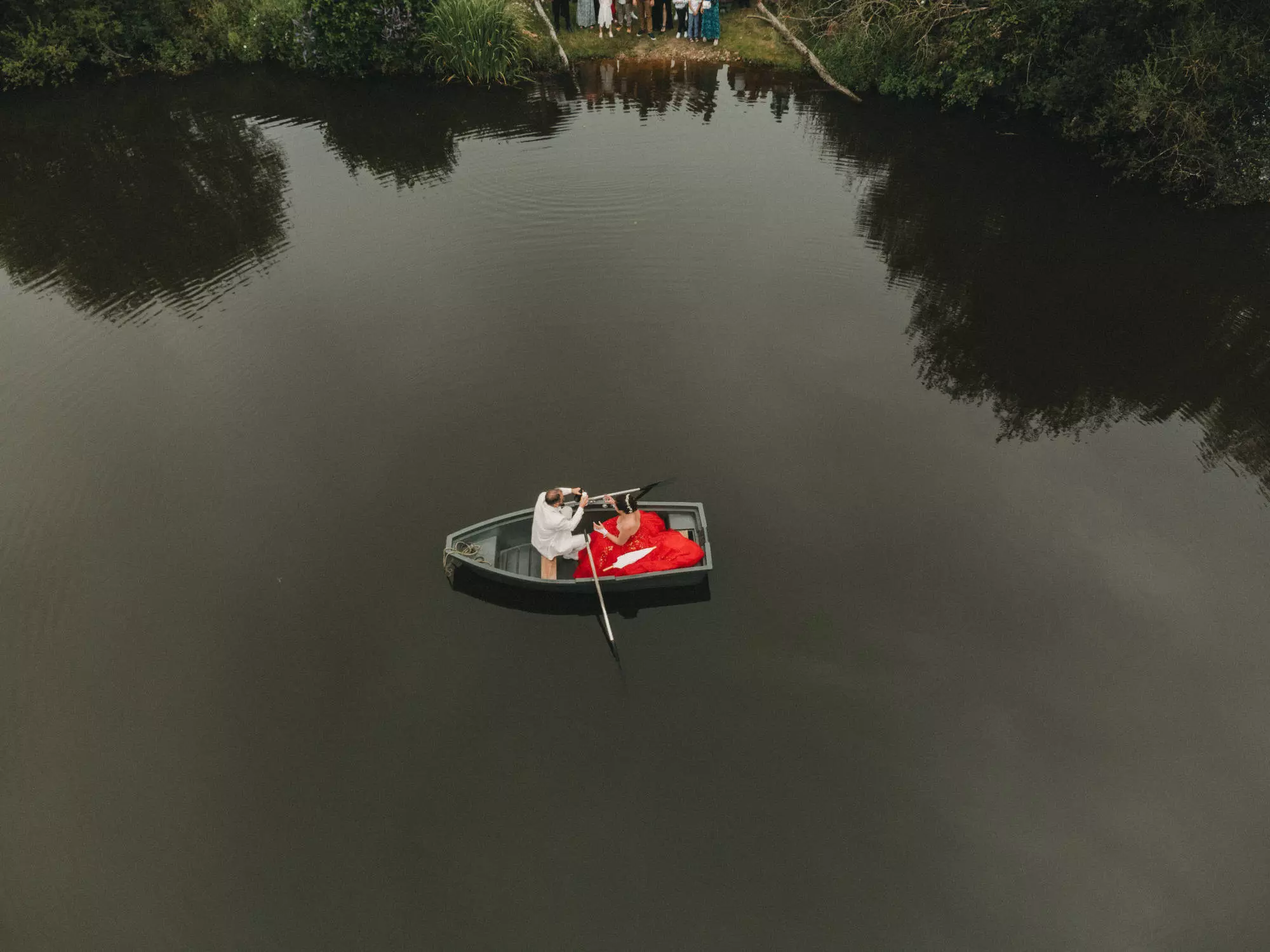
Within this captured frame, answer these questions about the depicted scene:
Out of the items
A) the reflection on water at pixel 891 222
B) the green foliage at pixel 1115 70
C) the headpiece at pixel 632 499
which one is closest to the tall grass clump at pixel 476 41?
the reflection on water at pixel 891 222

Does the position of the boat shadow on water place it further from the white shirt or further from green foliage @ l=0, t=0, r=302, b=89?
green foliage @ l=0, t=0, r=302, b=89

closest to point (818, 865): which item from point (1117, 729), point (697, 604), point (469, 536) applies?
point (697, 604)

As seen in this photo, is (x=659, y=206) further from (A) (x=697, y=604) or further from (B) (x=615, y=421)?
(A) (x=697, y=604)

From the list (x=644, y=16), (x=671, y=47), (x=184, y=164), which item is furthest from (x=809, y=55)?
(x=184, y=164)

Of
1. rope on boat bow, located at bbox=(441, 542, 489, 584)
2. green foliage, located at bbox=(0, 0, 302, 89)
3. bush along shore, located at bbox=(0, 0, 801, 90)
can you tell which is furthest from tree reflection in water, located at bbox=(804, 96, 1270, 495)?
green foliage, located at bbox=(0, 0, 302, 89)

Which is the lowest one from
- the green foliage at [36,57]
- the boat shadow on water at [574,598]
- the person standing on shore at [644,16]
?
the boat shadow on water at [574,598]

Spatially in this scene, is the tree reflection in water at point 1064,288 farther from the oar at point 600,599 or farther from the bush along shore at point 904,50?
the oar at point 600,599
